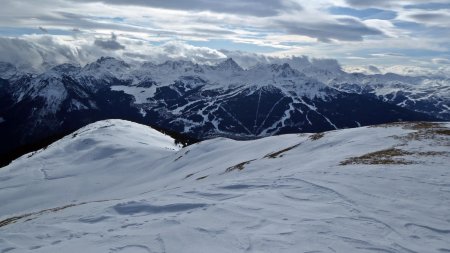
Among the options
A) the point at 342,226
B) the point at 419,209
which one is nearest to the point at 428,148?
the point at 419,209

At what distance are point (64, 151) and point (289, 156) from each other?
2161 inches

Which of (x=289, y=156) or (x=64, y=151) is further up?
(x=289, y=156)

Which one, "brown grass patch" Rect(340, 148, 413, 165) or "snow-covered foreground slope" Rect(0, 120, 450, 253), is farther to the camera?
"brown grass patch" Rect(340, 148, 413, 165)

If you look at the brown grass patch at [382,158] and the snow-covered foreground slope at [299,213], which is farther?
the brown grass patch at [382,158]

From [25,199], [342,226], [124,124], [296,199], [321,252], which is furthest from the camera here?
[124,124]

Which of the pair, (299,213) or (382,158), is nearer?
(299,213)

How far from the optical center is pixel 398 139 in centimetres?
3644

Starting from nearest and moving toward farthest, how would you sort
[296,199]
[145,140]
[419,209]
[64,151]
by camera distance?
[419,209], [296,199], [64,151], [145,140]

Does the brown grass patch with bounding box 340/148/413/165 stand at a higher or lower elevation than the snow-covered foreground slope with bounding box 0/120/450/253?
higher

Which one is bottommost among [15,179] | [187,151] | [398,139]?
[15,179]

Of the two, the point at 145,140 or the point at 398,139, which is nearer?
the point at 398,139

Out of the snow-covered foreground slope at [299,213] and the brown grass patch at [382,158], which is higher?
the brown grass patch at [382,158]

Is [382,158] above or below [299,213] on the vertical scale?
above

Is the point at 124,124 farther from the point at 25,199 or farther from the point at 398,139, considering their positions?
the point at 398,139
